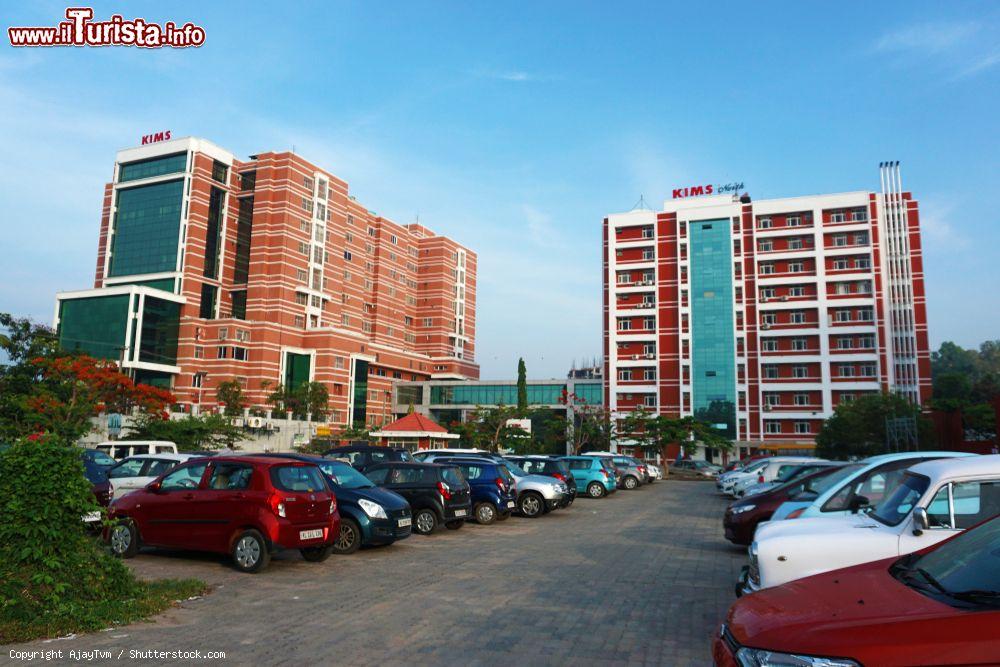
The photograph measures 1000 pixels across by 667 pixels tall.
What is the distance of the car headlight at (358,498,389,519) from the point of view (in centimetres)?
1195

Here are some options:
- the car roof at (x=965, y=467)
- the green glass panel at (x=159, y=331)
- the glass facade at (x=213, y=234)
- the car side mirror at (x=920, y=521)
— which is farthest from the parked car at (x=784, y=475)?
the glass facade at (x=213, y=234)

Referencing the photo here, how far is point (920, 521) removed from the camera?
5867mm

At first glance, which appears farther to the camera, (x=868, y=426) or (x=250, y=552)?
(x=868, y=426)

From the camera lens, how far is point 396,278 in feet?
319

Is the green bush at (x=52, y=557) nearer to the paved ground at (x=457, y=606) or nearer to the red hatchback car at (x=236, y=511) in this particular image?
the paved ground at (x=457, y=606)

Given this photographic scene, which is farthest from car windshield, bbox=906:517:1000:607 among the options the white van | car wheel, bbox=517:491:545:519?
the white van

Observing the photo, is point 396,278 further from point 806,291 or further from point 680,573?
point 680,573

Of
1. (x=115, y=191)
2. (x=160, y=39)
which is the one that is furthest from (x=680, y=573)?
(x=115, y=191)

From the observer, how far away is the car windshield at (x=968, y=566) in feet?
10.7

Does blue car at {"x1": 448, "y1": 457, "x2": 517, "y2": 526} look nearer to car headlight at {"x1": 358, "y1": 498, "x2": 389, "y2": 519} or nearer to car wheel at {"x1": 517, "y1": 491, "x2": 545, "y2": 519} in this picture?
car wheel at {"x1": 517, "y1": 491, "x2": 545, "y2": 519}

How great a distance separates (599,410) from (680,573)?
58.0m

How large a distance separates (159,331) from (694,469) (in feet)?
172

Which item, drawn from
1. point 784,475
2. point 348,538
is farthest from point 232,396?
point 348,538

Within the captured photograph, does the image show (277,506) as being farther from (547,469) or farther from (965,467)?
(547,469)
